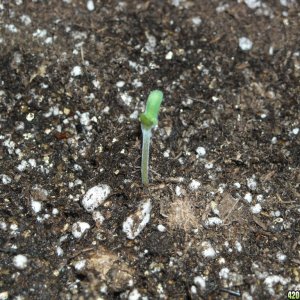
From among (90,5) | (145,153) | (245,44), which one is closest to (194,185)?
(145,153)

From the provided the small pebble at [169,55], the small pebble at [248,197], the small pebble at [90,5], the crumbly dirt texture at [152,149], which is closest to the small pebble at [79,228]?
the crumbly dirt texture at [152,149]

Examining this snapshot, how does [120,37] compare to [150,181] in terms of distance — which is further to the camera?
[120,37]

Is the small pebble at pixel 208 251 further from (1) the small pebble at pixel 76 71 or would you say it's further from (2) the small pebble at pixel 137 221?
(1) the small pebble at pixel 76 71

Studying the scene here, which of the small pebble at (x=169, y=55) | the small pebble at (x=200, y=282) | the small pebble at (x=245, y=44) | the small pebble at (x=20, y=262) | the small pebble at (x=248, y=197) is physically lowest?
the small pebble at (x=200, y=282)

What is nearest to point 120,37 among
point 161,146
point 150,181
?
point 161,146

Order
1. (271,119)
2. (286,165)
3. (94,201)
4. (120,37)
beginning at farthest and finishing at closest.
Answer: (120,37) → (271,119) → (286,165) → (94,201)

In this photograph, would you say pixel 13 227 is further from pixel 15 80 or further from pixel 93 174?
pixel 15 80
